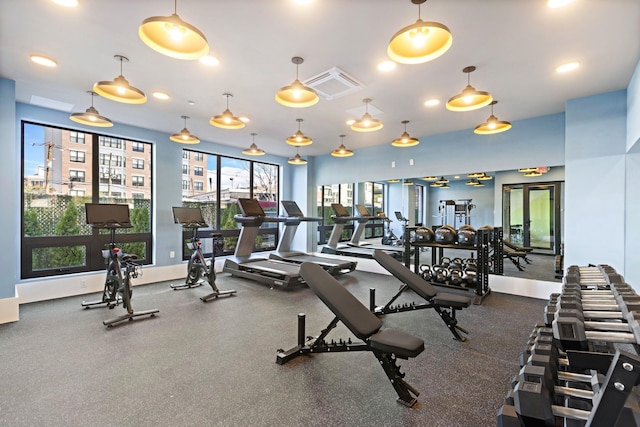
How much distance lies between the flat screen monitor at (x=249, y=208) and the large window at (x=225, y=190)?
0.84 m

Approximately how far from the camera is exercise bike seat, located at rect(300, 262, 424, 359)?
2104 millimetres

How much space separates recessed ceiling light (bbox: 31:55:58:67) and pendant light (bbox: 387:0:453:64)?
3887 millimetres

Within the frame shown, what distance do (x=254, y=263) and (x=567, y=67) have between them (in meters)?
6.09

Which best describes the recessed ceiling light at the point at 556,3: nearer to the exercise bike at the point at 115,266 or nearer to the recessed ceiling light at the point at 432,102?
the recessed ceiling light at the point at 432,102

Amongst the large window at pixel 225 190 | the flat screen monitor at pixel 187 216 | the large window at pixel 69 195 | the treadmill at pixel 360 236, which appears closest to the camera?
the large window at pixel 69 195

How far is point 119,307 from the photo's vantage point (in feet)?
14.8

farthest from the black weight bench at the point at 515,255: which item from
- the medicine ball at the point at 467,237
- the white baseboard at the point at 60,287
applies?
the white baseboard at the point at 60,287

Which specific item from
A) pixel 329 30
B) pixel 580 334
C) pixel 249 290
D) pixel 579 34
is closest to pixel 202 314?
pixel 249 290

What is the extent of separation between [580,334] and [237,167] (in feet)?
26.2

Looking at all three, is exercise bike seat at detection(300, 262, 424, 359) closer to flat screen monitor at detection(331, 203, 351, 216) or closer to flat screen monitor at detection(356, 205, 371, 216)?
flat screen monitor at detection(331, 203, 351, 216)

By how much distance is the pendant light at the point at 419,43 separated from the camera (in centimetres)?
222

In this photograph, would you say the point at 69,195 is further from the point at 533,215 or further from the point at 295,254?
the point at 533,215

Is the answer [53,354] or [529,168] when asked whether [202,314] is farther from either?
[529,168]

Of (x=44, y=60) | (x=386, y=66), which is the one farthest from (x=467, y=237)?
(x=44, y=60)
